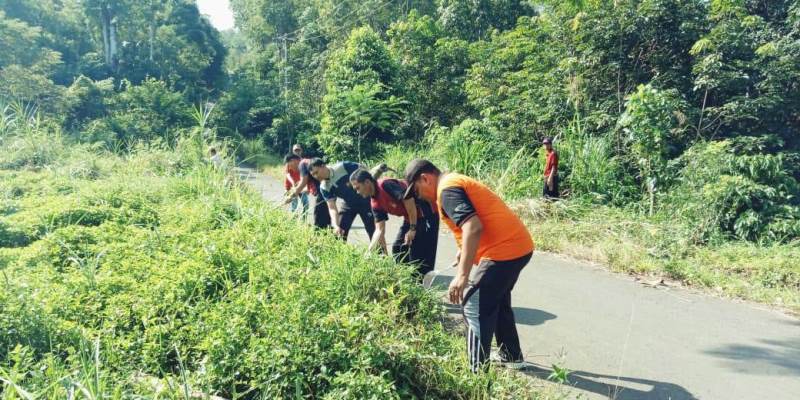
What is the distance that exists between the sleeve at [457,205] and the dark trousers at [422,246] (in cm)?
165

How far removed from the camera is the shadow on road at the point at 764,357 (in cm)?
410

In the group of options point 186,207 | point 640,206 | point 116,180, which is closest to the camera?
point 186,207

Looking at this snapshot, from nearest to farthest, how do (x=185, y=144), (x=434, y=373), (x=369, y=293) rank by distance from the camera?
(x=434, y=373), (x=369, y=293), (x=185, y=144)

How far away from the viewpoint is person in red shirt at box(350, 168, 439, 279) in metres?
4.97

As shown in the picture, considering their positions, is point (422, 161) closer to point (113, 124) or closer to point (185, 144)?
point (185, 144)

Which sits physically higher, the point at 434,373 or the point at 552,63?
the point at 552,63

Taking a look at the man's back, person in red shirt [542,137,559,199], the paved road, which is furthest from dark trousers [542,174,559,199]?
the man's back

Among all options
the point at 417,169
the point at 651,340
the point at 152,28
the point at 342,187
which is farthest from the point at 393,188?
the point at 152,28

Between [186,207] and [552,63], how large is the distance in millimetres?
8770

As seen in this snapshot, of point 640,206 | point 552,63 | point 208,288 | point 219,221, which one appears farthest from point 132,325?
point 552,63

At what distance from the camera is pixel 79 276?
471 cm

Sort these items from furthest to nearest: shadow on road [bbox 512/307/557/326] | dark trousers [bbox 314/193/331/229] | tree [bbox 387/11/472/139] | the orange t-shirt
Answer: tree [bbox 387/11/472/139] < dark trousers [bbox 314/193/331/229] < shadow on road [bbox 512/307/557/326] < the orange t-shirt

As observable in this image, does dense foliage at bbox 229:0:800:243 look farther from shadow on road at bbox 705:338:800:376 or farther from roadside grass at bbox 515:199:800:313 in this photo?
shadow on road at bbox 705:338:800:376

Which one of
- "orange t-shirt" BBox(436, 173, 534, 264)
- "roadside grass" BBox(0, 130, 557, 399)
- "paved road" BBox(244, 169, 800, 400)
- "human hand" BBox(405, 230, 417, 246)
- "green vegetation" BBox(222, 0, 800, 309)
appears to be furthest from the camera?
"green vegetation" BBox(222, 0, 800, 309)
